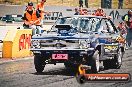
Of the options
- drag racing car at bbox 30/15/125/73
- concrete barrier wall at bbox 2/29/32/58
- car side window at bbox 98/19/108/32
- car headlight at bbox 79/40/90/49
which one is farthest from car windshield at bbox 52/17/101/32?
concrete barrier wall at bbox 2/29/32/58

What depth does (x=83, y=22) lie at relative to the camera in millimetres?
11719

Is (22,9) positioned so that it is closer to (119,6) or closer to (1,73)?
(119,6)

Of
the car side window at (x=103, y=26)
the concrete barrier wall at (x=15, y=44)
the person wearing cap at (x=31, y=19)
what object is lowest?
the concrete barrier wall at (x=15, y=44)

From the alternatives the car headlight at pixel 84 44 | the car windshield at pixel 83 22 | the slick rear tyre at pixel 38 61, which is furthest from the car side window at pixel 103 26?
the slick rear tyre at pixel 38 61

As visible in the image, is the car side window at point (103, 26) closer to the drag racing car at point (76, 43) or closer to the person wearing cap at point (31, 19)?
the drag racing car at point (76, 43)

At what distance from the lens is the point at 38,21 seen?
17719 millimetres

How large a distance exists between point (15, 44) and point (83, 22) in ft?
15.3

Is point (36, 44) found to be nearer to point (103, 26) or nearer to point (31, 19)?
point (103, 26)

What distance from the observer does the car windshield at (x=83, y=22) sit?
11.5 meters

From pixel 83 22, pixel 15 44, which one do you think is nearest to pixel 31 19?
pixel 15 44

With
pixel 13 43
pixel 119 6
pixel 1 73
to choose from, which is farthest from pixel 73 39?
pixel 119 6

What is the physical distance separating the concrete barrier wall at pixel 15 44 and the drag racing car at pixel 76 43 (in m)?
3.87

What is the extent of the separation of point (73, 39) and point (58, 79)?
3.99 feet

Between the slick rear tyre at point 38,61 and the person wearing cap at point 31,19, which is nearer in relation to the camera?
the slick rear tyre at point 38,61
